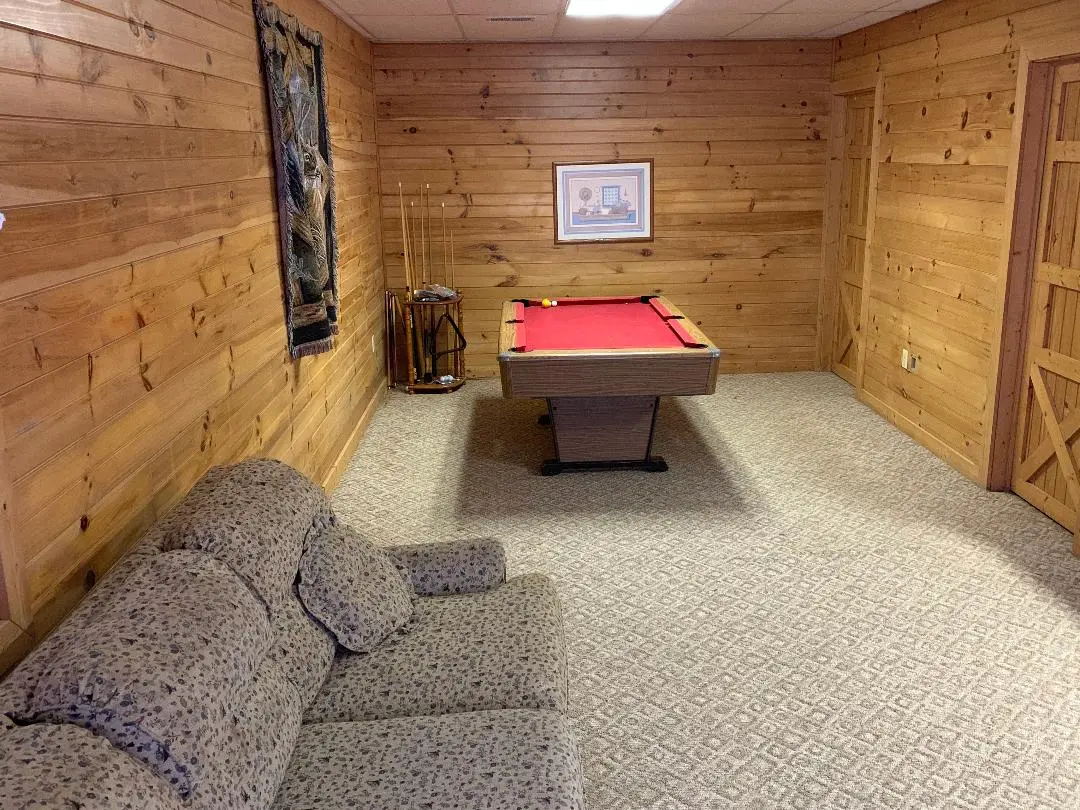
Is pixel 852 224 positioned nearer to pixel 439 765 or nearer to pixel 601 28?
pixel 601 28

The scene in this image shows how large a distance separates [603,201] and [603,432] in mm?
2599

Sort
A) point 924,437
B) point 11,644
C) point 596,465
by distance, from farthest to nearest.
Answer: point 924,437 < point 596,465 < point 11,644

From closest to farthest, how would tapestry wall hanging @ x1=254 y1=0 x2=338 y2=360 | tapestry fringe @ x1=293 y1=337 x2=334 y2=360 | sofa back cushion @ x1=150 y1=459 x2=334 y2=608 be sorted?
sofa back cushion @ x1=150 y1=459 x2=334 y2=608 → tapestry wall hanging @ x1=254 y1=0 x2=338 y2=360 → tapestry fringe @ x1=293 y1=337 x2=334 y2=360

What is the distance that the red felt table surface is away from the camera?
4.94 m

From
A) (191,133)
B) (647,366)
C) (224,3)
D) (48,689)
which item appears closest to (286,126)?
(224,3)

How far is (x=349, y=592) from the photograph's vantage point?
8.04ft

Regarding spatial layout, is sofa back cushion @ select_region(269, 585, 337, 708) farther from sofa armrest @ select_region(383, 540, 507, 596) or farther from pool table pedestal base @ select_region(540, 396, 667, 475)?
pool table pedestal base @ select_region(540, 396, 667, 475)

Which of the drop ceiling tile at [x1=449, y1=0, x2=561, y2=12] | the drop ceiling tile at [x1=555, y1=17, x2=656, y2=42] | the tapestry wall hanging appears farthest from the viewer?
the drop ceiling tile at [x1=555, y1=17, x2=656, y2=42]

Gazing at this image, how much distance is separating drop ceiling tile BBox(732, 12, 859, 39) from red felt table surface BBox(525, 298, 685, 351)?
190 centimetres

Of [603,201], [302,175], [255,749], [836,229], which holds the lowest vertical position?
[255,749]

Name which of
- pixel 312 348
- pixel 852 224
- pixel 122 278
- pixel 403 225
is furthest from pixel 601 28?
pixel 122 278

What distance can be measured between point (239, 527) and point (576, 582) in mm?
1878

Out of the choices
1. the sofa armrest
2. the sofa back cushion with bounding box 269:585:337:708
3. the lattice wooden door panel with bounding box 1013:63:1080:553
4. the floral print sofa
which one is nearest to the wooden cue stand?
the lattice wooden door panel with bounding box 1013:63:1080:553

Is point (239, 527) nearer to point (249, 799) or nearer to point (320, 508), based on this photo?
point (320, 508)
